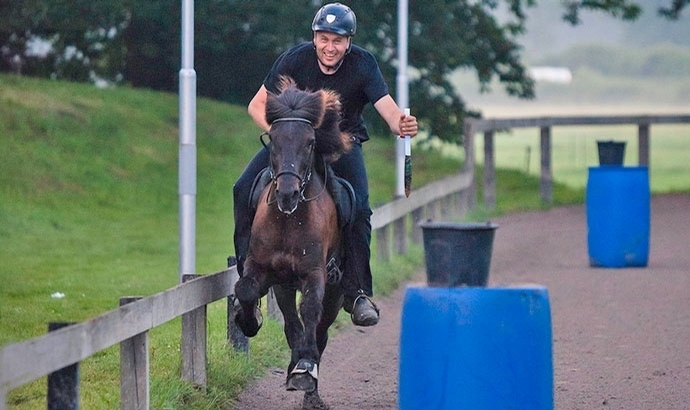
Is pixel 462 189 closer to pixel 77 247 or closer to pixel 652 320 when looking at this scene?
pixel 77 247

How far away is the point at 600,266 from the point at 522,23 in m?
15.0

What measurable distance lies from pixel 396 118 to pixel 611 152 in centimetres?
784

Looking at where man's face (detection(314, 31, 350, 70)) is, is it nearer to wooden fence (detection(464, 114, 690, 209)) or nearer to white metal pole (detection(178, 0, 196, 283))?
white metal pole (detection(178, 0, 196, 283))

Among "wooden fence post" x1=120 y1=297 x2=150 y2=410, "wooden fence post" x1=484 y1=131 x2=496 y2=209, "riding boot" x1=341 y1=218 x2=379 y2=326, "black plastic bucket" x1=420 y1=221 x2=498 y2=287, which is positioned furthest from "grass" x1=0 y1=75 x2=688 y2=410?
"black plastic bucket" x1=420 y1=221 x2=498 y2=287

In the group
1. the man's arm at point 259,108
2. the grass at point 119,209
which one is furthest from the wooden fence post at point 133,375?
the man's arm at point 259,108

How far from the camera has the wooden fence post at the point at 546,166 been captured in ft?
80.1

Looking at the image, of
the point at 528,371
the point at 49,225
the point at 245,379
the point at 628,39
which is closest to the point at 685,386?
the point at 245,379

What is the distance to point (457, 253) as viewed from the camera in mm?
6828

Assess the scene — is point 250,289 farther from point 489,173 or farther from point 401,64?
point 489,173

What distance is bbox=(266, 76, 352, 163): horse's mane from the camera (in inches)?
349

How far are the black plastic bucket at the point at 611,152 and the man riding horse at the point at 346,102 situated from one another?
7564 mm

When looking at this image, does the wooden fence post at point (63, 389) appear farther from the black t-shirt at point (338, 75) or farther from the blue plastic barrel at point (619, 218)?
the blue plastic barrel at point (619, 218)

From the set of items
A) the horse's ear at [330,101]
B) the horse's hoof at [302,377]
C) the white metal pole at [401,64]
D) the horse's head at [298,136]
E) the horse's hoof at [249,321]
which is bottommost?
the horse's hoof at [302,377]

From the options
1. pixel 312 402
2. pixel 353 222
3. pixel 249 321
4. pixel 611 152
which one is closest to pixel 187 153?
pixel 353 222
